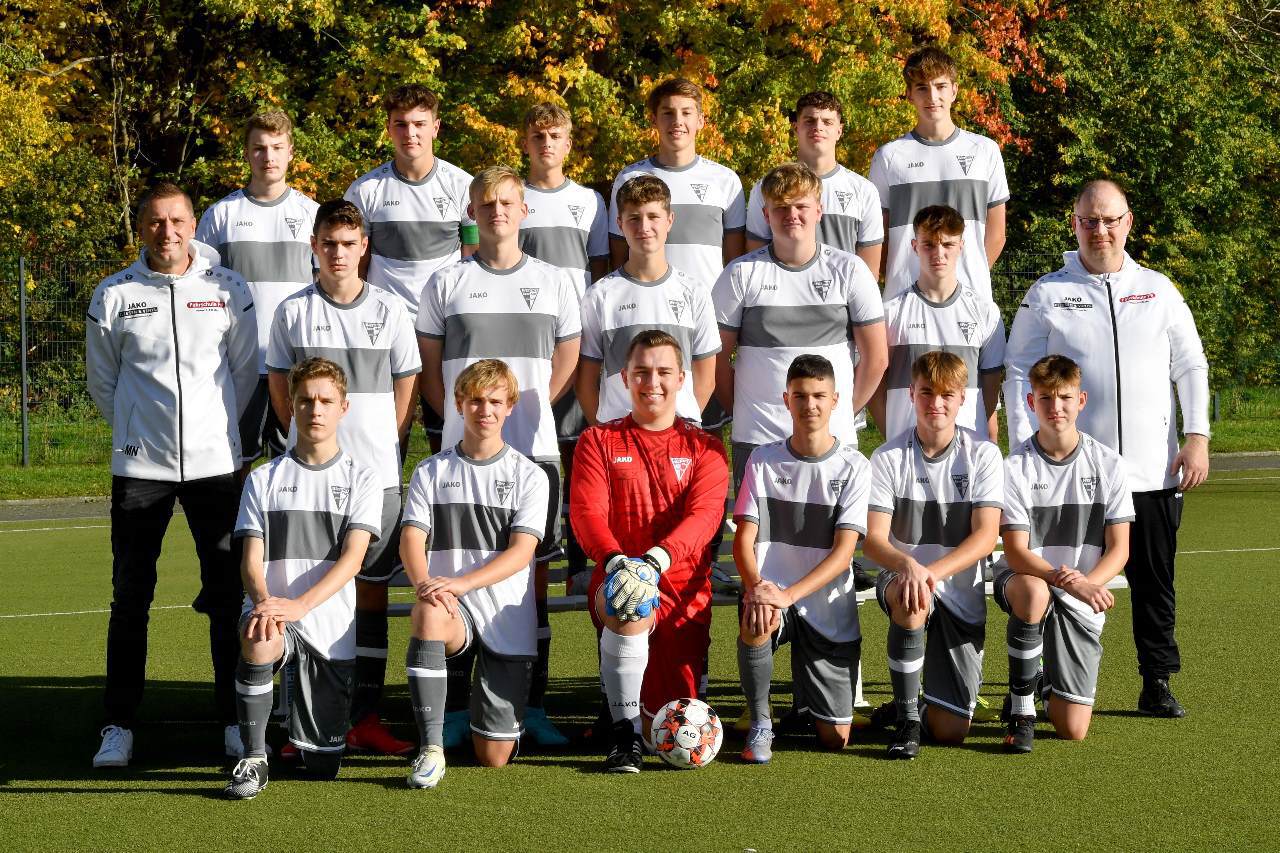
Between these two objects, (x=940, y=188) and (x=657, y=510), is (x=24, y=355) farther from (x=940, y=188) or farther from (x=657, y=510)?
(x=657, y=510)

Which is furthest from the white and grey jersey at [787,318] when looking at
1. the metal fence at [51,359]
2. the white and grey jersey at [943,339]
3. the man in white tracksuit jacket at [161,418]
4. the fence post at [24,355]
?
the fence post at [24,355]

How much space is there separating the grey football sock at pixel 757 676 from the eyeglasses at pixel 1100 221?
238 centimetres

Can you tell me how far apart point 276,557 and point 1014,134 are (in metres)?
22.7

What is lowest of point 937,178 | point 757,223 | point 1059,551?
point 1059,551

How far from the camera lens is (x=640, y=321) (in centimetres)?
708

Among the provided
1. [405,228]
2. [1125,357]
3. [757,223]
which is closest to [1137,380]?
[1125,357]

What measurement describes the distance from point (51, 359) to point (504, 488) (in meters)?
13.2

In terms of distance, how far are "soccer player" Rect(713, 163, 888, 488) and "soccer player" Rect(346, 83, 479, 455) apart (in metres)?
1.44

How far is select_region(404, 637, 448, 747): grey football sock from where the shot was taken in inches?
242

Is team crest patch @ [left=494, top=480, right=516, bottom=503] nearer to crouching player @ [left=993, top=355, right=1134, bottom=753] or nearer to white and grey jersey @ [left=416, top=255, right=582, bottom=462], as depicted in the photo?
white and grey jersey @ [left=416, top=255, right=582, bottom=462]

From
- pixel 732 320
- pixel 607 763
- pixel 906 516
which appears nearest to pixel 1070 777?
pixel 906 516

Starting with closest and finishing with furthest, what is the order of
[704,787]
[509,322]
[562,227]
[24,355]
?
[704,787] < [509,322] < [562,227] < [24,355]

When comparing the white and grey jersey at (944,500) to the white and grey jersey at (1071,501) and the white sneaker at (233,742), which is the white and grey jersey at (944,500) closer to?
the white and grey jersey at (1071,501)

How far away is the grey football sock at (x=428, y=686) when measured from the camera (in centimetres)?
615
